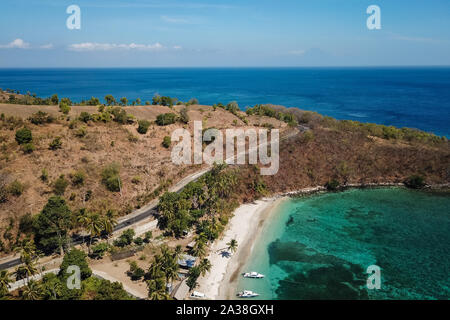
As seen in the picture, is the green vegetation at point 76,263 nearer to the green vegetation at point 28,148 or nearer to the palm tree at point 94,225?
the palm tree at point 94,225

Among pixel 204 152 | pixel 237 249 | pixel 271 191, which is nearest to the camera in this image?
pixel 237 249

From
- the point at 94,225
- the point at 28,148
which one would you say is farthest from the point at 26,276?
the point at 28,148

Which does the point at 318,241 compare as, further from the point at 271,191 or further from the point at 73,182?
the point at 73,182

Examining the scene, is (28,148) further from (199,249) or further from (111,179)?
(199,249)

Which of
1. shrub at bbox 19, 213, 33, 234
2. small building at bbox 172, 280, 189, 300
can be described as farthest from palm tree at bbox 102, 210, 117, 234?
small building at bbox 172, 280, 189, 300
